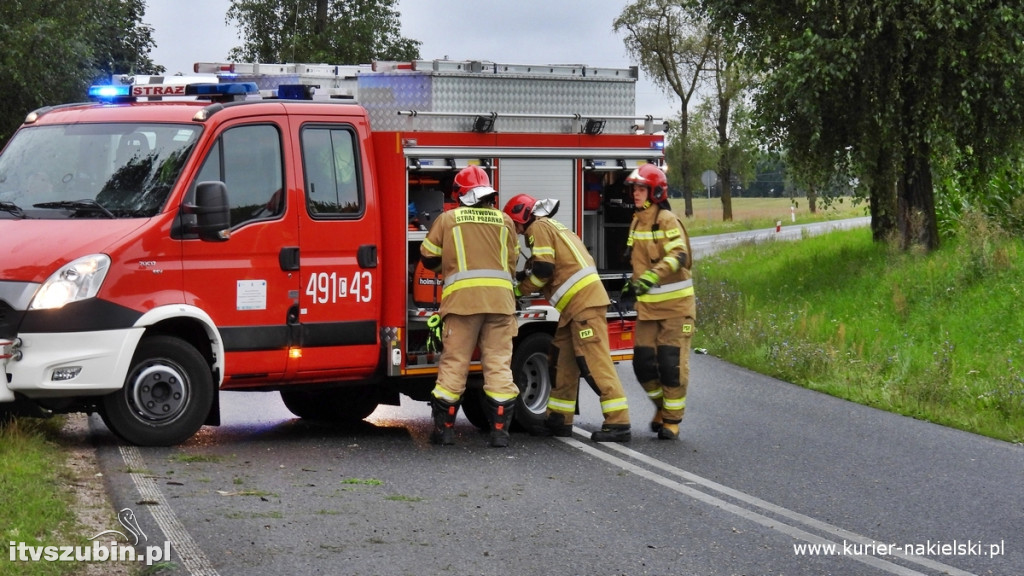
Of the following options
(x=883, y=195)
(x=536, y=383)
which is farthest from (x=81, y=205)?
(x=883, y=195)

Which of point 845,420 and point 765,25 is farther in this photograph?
point 765,25

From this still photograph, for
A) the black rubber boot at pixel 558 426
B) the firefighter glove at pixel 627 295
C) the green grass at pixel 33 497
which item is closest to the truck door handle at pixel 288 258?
the green grass at pixel 33 497

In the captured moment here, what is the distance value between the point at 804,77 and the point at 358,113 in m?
11.0

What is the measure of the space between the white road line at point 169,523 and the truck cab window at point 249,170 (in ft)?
5.75

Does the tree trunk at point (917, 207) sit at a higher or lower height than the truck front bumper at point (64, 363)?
higher

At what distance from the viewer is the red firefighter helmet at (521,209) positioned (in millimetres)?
9992

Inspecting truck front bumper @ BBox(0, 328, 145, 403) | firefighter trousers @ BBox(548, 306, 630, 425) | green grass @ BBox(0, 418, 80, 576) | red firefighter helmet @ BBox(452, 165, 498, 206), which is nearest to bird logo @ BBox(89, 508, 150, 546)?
green grass @ BBox(0, 418, 80, 576)

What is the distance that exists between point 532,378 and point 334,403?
1.58 meters

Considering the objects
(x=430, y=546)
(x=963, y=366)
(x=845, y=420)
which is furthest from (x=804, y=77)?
(x=430, y=546)

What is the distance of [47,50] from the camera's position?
24672mm

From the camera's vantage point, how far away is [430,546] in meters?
6.58

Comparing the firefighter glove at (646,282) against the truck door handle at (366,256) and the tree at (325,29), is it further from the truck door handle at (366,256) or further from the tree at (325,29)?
the tree at (325,29)

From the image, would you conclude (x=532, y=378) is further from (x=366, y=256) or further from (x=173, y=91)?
(x=173, y=91)

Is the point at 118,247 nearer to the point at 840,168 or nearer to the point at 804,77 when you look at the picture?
the point at 804,77
